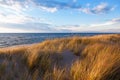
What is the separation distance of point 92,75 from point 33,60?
220 cm

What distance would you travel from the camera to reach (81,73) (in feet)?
13.4

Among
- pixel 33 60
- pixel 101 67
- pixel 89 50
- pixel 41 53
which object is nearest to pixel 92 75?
pixel 101 67

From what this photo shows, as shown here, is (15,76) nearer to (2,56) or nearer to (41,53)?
(41,53)

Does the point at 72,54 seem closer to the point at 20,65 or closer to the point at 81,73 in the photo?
the point at 20,65

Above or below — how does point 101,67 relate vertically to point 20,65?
above

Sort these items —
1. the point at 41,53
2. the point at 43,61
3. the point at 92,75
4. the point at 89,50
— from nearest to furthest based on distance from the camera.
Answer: the point at 92,75
the point at 43,61
the point at 41,53
the point at 89,50

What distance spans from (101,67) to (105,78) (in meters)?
0.22

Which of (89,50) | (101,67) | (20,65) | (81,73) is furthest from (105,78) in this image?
(89,50)

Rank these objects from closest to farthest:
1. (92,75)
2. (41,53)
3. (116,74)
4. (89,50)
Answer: (92,75)
(116,74)
(41,53)
(89,50)

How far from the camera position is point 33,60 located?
17.7 ft

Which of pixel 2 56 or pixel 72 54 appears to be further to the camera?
pixel 72 54

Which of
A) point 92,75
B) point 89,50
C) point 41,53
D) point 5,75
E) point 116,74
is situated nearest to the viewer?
point 92,75

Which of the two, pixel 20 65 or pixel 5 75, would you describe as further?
pixel 20 65

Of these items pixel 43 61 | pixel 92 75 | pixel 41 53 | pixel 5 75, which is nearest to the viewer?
pixel 92 75
